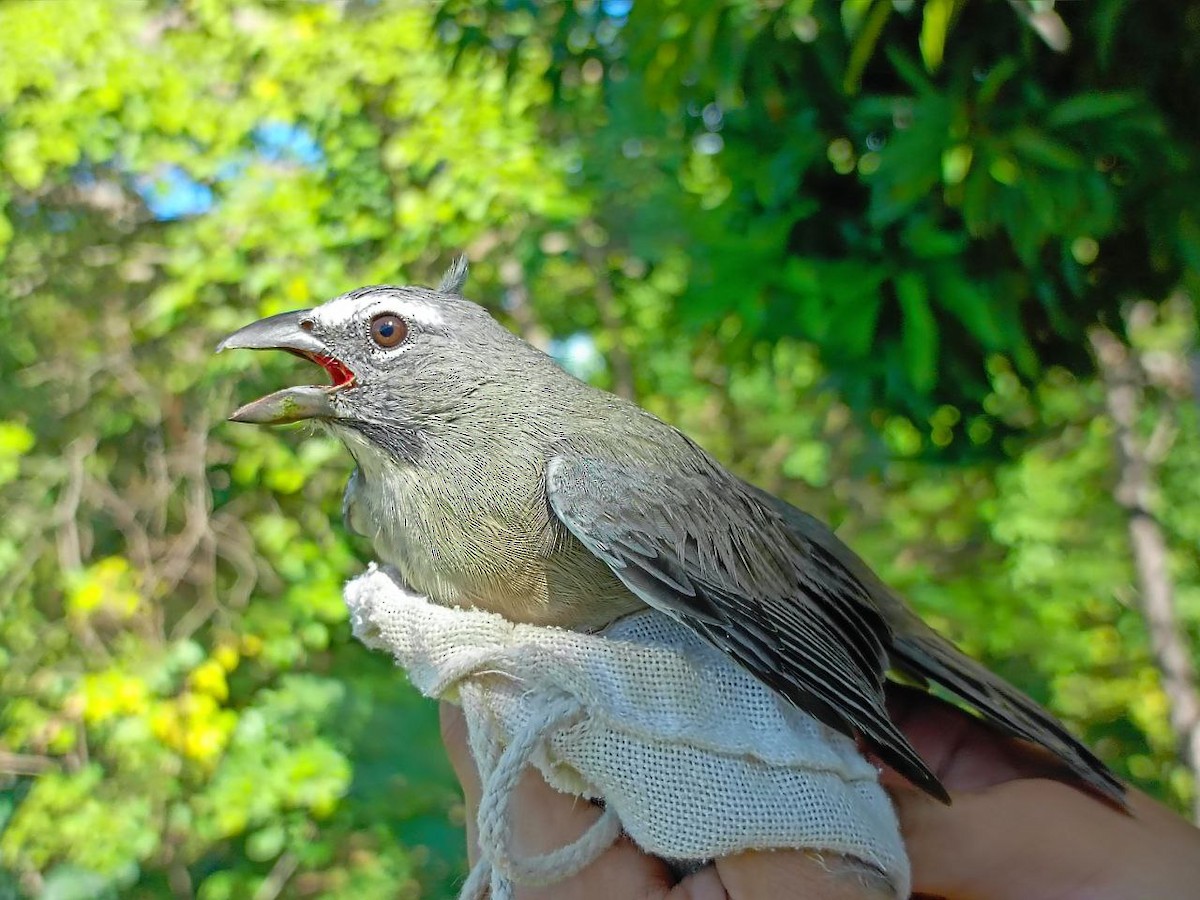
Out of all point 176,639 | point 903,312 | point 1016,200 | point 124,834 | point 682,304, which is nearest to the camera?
point 1016,200

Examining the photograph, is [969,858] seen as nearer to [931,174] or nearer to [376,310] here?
[931,174]

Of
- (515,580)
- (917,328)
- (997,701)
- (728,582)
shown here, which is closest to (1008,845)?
(997,701)

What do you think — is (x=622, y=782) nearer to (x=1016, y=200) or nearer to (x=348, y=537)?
(x=1016, y=200)

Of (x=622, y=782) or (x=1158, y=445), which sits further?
(x=1158, y=445)

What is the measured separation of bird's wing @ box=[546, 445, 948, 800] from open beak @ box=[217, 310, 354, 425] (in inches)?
15.5

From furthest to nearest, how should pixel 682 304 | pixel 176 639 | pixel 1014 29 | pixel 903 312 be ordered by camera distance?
pixel 176 639
pixel 682 304
pixel 903 312
pixel 1014 29

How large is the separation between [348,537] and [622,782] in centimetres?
267

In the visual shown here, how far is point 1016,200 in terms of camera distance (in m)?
1.66

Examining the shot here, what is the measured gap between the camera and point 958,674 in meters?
1.71

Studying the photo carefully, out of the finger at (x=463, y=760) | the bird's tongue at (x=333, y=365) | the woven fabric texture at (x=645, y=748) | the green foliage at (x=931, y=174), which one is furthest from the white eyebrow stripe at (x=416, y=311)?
the green foliage at (x=931, y=174)

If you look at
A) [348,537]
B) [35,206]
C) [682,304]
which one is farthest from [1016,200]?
[35,206]

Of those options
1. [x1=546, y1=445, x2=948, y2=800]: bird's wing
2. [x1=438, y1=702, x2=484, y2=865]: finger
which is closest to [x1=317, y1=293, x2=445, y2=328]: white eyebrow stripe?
[x1=546, y1=445, x2=948, y2=800]: bird's wing

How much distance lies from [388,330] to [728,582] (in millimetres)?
666

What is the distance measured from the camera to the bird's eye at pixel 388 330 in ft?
4.89
